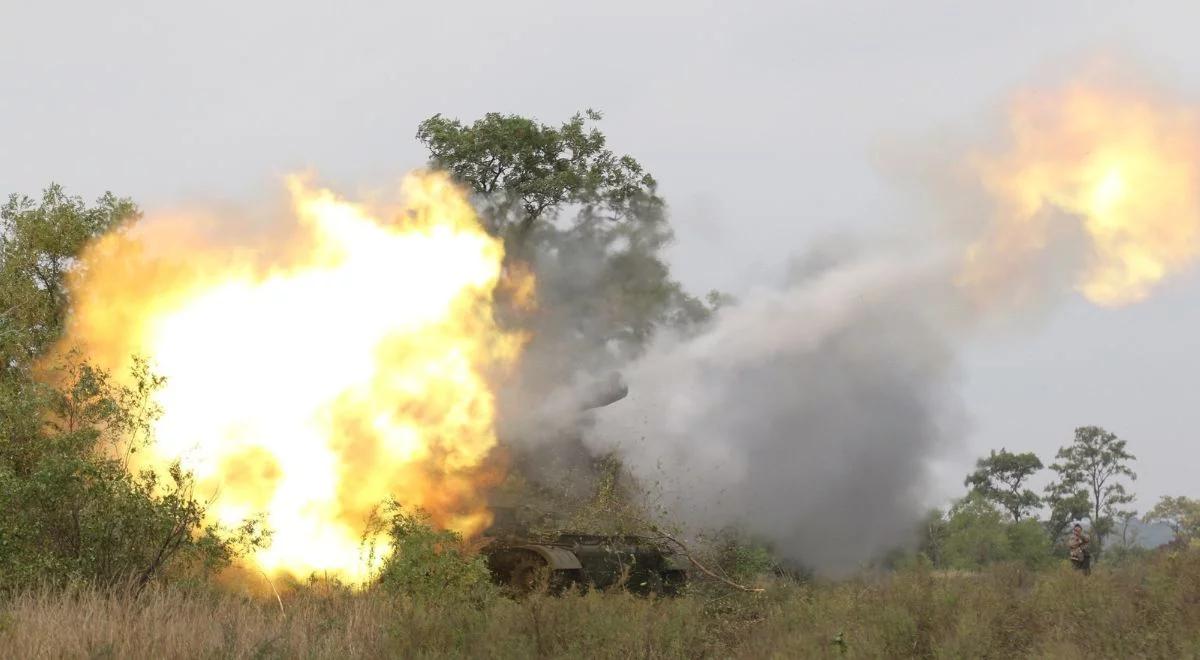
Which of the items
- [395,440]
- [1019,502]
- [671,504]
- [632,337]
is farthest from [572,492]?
[1019,502]

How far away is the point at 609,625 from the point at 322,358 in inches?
401

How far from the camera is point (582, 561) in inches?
800

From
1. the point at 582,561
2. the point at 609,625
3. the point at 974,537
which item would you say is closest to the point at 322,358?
the point at 582,561

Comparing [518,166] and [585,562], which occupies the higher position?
[518,166]

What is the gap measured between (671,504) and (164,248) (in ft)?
40.4

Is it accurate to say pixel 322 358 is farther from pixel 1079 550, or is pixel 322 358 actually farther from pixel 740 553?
pixel 1079 550

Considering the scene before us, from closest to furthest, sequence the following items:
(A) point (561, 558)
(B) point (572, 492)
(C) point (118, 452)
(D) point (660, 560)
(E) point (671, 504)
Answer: (C) point (118, 452), (A) point (561, 558), (D) point (660, 560), (E) point (671, 504), (B) point (572, 492)

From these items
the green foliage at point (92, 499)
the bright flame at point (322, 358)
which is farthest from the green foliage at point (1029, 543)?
the green foliage at point (92, 499)

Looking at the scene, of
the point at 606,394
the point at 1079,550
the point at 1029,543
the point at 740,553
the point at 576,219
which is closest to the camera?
the point at 1079,550

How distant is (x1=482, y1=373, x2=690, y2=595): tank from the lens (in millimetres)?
19312

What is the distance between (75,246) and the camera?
3212 cm

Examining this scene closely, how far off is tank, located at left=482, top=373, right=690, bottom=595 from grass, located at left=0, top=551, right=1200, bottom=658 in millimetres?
2353

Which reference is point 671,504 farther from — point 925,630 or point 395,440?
point 925,630

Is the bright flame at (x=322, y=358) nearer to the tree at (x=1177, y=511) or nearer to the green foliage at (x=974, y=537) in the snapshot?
the green foliage at (x=974, y=537)
